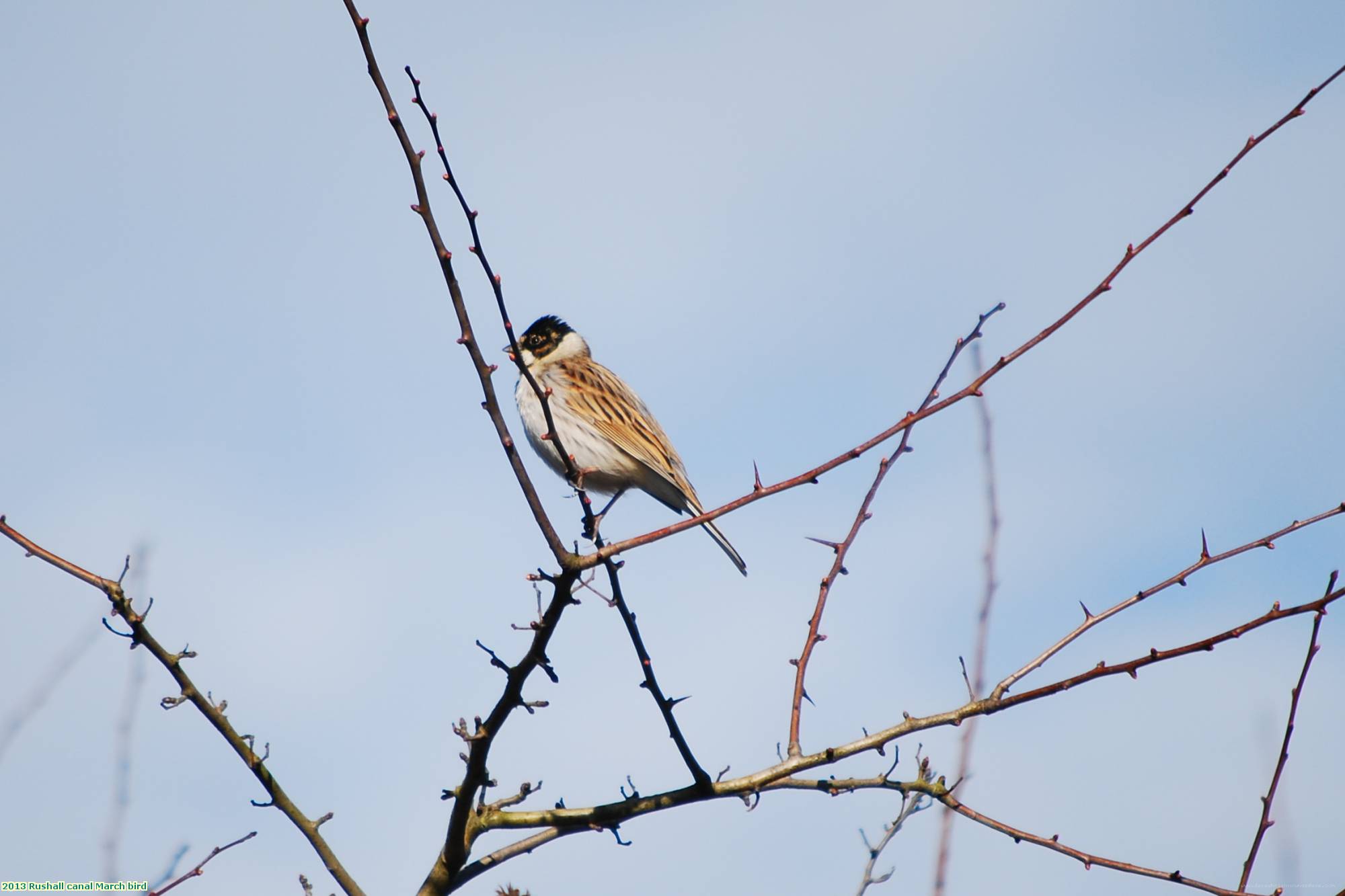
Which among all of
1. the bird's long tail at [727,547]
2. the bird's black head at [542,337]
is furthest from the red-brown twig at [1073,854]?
the bird's black head at [542,337]

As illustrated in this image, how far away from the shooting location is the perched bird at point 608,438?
29.3 feet

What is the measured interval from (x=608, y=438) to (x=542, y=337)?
8.27 ft

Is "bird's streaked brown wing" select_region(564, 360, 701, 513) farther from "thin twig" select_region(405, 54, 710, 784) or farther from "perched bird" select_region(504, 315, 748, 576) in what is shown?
"thin twig" select_region(405, 54, 710, 784)

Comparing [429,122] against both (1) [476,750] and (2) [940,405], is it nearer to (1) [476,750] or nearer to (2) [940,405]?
(2) [940,405]

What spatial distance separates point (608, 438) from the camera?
9.11 metres

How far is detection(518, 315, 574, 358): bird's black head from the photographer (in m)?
11.3

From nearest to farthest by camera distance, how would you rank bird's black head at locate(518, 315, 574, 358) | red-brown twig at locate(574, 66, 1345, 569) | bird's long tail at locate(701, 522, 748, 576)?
1. red-brown twig at locate(574, 66, 1345, 569)
2. bird's long tail at locate(701, 522, 748, 576)
3. bird's black head at locate(518, 315, 574, 358)

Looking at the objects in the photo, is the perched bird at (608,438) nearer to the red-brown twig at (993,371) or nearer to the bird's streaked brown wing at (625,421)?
the bird's streaked brown wing at (625,421)

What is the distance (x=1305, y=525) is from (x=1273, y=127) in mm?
1227

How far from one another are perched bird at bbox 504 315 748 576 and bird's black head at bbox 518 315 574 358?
4.42 ft

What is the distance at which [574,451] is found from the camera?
9000mm

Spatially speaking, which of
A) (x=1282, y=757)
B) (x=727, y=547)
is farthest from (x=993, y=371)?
(x=727, y=547)

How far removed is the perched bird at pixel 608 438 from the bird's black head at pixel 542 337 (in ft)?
4.42

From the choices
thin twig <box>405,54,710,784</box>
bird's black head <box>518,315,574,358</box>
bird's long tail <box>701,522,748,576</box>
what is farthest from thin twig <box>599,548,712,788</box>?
bird's black head <box>518,315,574,358</box>
